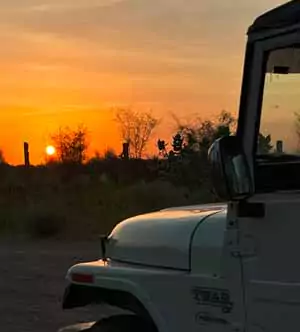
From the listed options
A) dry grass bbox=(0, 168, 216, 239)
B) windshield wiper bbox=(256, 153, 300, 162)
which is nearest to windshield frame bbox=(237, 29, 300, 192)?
windshield wiper bbox=(256, 153, 300, 162)

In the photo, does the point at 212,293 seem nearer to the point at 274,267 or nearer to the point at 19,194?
the point at 274,267

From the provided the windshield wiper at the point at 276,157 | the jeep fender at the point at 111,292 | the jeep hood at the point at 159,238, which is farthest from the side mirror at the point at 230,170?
the jeep fender at the point at 111,292

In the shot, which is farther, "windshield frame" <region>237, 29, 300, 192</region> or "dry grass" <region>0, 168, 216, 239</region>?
"dry grass" <region>0, 168, 216, 239</region>

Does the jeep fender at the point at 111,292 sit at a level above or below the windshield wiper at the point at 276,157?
below

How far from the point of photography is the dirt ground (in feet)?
39.4

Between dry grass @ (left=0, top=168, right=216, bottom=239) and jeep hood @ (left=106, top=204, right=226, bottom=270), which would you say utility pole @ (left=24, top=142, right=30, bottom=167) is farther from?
jeep hood @ (left=106, top=204, right=226, bottom=270)

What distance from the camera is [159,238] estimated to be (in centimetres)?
580

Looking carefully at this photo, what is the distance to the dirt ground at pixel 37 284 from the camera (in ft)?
39.4

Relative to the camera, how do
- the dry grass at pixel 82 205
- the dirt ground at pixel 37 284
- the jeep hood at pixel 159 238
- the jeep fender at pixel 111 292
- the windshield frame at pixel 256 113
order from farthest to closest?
the dry grass at pixel 82 205, the dirt ground at pixel 37 284, the jeep fender at pixel 111 292, the jeep hood at pixel 159 238, the windshield frame at pixel 256 113

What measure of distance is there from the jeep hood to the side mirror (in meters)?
0.81

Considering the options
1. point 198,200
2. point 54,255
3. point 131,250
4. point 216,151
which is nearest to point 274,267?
point 216,151

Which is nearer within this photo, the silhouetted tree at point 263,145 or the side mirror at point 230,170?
the side mirror at point 230,170

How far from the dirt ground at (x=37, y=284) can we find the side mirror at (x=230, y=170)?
5.19m

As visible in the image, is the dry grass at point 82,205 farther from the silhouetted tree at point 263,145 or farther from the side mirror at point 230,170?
the side mirror at point 230,170
